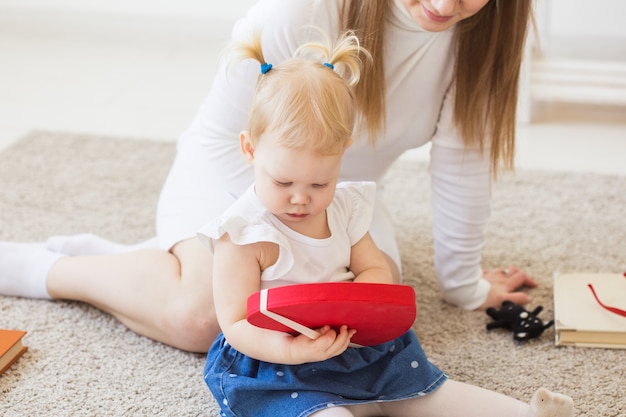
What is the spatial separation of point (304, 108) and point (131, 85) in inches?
70.9

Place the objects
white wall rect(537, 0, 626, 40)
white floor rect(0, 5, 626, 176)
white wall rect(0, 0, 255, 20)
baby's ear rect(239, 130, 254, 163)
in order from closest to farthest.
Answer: baby's ear rect(239, 130, 254, 163) < white floor rect(0, 5, 626, 176) < white wall rect(537, 0, 626, 40) < white wall rect(0, 0, 255, 20)

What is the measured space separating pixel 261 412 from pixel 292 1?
60 centimetres

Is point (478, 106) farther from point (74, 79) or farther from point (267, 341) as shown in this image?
point (74, 79)

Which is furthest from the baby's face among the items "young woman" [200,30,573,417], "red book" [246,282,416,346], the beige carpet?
the beige carpet

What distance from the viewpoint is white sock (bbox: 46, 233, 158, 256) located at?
1.56 metres

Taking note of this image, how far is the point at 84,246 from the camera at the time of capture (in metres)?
1.57

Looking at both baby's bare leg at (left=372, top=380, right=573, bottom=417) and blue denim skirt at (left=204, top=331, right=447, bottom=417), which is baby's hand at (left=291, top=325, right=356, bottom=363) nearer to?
blue denim skirt at (left=204, top=331, right=447, bottom=417)

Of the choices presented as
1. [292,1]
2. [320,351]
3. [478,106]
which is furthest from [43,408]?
[478,106]

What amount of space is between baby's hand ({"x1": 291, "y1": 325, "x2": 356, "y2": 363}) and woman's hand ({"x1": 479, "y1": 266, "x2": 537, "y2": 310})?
520mm

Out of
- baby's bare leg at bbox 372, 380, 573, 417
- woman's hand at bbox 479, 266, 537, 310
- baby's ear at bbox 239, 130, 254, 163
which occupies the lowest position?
baby's bare leg at bbox 372, 380, 573, 417

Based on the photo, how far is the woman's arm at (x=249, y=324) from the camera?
3.53ft

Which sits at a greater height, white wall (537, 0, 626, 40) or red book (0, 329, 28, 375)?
white wall (537, 0, 626, 40)

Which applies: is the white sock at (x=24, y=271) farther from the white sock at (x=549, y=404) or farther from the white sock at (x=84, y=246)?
the white sock at (x=549, y=404)

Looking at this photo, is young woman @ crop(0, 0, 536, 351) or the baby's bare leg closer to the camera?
the baby's bare leg
